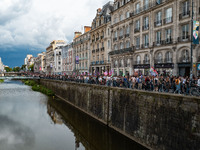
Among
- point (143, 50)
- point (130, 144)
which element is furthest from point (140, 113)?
point (143, 50)

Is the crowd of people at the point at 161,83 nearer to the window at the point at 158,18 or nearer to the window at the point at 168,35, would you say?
the window at the point at 168,35

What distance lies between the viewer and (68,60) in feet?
228

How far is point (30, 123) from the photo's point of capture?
22125mm

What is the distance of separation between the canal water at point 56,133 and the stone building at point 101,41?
1990cm

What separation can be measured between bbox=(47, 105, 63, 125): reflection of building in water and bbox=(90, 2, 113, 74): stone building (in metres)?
17.7

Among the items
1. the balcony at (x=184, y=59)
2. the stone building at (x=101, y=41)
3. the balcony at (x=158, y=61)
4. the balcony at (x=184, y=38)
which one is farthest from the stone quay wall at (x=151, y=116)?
the stone building at (x=101, y=41)

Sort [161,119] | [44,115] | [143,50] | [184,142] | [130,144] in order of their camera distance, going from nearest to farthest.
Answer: [184,142] → [161,119] → [130,144] → [44,115] → [143,50]

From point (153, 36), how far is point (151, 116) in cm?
1826

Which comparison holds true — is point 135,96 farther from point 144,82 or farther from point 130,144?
point 130,144

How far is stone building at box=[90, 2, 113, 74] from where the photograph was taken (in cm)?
4366

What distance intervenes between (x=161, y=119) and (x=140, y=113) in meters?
2.32

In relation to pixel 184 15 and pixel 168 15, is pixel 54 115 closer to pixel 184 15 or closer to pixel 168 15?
pixel 168 15

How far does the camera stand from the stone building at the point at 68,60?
6626 centimetres

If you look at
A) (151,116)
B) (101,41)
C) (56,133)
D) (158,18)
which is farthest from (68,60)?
(151,116)
